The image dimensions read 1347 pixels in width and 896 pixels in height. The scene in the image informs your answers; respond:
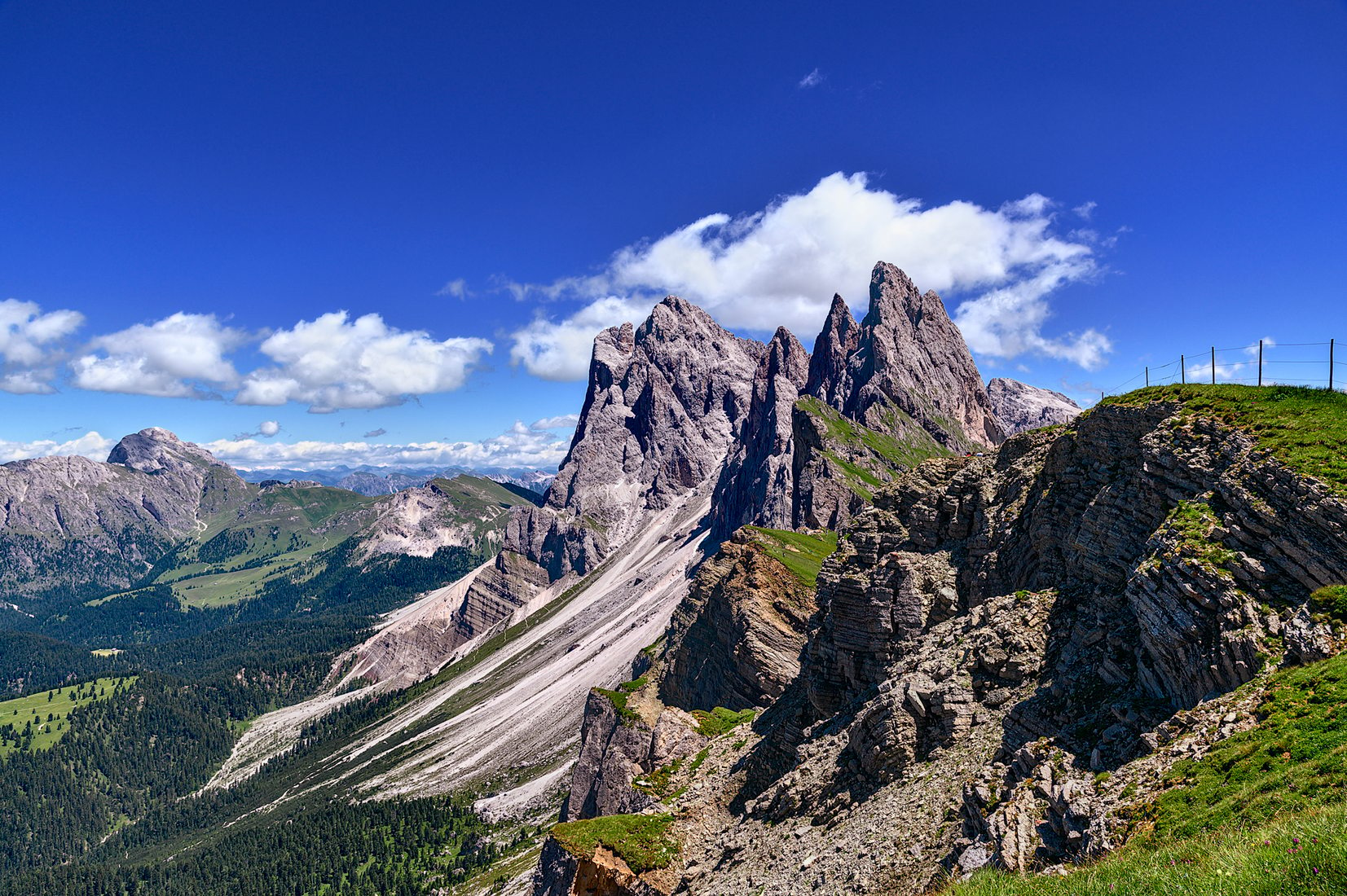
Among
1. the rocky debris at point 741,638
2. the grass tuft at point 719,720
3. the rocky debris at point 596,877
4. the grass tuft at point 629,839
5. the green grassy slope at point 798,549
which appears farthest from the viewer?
the green grassy slope at point 798,549

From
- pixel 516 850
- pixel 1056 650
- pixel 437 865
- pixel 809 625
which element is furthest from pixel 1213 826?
pixel 437 865

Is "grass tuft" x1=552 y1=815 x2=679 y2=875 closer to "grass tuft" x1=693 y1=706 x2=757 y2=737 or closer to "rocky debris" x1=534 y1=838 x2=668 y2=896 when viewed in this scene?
"rocky debris" x1=534 y1=838 x2=668 y2=896

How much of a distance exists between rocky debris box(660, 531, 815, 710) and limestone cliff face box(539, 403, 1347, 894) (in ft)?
119

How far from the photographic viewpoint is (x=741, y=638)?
93.2m

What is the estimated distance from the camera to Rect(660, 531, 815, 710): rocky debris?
9000cm

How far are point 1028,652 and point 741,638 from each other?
6181 centimetres

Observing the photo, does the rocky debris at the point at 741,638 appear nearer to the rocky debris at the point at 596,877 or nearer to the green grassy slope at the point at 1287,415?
the rocky debris at the point at 596,877

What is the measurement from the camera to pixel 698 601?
118 m

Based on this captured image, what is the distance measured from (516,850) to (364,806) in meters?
78.4

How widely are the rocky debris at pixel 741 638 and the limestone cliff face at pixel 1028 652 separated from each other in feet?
119

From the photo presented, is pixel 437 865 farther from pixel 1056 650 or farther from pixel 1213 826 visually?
pixel 1213 826

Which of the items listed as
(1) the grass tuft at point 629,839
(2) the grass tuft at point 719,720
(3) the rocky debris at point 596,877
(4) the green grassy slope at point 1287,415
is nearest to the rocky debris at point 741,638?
(2) the grass tuft at point 719,720

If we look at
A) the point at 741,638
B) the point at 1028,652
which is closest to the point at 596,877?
the point at 1028,652

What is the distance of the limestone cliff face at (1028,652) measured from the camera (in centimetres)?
2373
